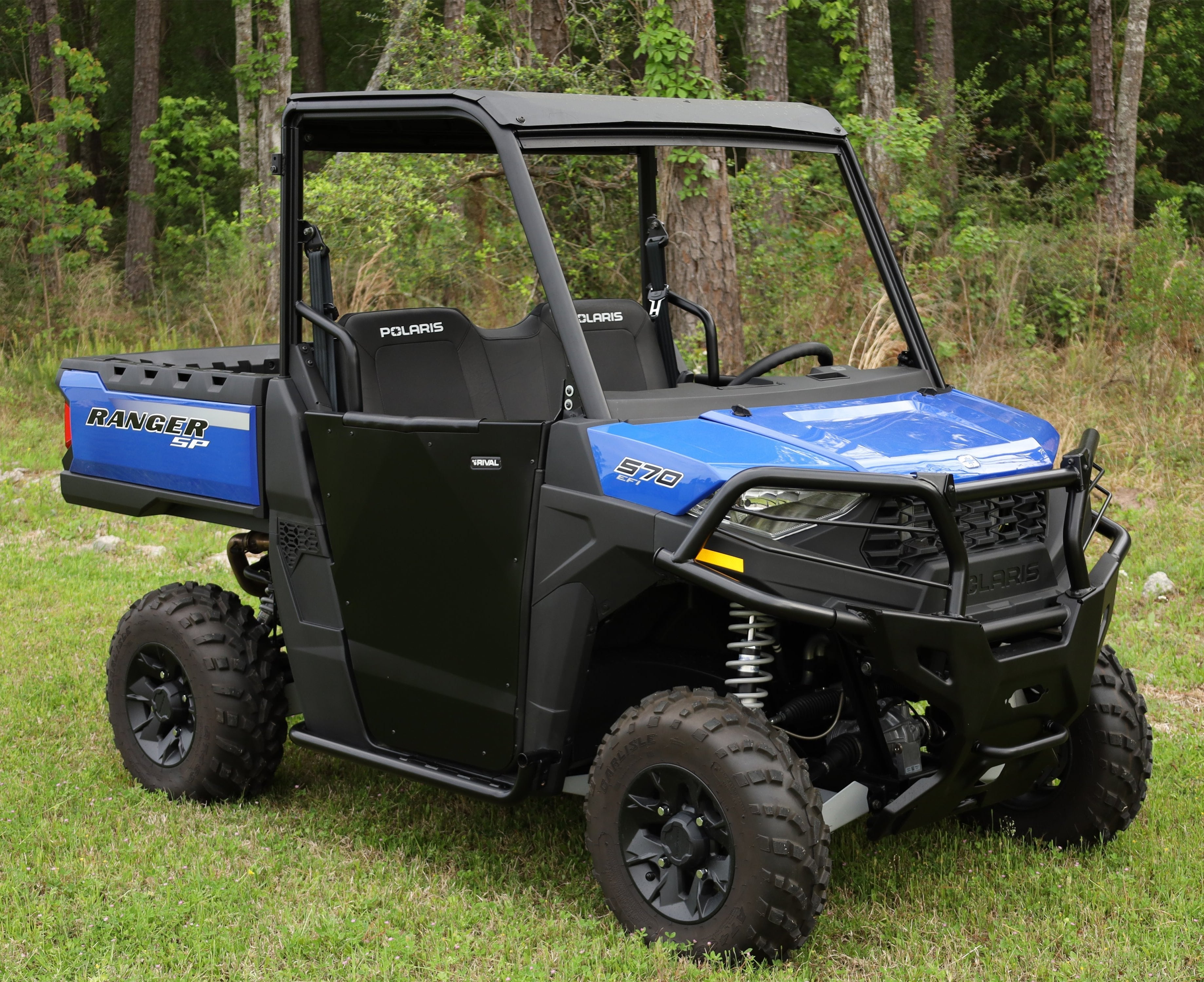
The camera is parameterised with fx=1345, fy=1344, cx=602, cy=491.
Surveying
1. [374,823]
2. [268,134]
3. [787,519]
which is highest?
[268,134]

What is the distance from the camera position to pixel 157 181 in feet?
72.2

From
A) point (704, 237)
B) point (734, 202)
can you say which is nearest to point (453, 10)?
point (734, 202)

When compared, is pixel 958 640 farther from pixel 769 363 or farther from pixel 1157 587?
pixel 1157 587

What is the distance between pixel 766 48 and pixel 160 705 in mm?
10280

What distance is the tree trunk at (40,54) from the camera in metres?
24.2

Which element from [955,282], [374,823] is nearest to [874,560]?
[374,823]

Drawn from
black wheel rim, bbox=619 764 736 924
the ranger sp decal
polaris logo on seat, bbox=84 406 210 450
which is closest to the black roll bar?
polaris logo on seat, bbox=84 406 210 450

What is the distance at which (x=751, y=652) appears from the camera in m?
3.42

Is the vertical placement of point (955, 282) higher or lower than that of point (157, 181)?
lower

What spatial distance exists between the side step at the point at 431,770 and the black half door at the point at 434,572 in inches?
1.4

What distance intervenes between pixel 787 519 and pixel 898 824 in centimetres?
86

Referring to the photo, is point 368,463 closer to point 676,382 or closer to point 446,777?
point 446,777

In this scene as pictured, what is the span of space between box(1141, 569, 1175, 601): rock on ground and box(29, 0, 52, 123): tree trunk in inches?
863

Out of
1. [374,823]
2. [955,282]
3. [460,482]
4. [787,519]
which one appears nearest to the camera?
[787,519]
